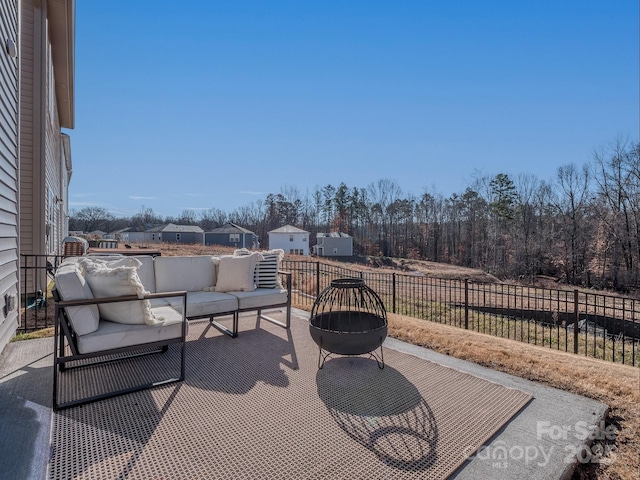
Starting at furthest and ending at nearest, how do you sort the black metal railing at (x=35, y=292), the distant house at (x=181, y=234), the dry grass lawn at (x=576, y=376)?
1. the distant house at (x=181, y=234)
2. the black metal railing at (x=35, y=292)
3. the dry grass lawn at (x=576, y=376)

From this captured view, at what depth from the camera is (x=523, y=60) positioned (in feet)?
28.6

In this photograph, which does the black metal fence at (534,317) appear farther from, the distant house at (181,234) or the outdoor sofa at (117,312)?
the distant house at (181,234)

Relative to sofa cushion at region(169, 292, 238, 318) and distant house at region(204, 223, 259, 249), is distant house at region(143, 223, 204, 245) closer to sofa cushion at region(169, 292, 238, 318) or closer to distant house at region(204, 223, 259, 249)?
distant house at region(204, 223, 259, 249)

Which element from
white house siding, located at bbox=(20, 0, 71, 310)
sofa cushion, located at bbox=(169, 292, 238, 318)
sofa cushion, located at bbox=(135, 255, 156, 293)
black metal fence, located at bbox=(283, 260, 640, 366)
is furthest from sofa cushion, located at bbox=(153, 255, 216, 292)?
white house siding, located at bbox=(20, 0, 71, 310)

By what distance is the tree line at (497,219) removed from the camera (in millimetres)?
21609

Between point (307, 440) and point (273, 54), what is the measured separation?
28.0ft

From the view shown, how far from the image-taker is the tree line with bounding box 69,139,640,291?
851 inches

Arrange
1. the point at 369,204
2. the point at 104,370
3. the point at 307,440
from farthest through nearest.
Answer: the point at 369,204 < the point at 104,370 < the point at 307,440

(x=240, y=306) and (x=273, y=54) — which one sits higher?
(x=273, y=54)

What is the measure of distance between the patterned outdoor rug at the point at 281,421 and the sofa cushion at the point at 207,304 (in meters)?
0.49

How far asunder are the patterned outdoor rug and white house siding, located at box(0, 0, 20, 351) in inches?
55.0

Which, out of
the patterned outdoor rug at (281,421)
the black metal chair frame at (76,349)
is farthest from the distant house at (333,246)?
the black metal chair frame at (76,349)

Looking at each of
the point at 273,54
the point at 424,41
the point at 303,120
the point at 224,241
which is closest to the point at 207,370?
the point at 273,54

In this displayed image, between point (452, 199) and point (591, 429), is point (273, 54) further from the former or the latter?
point (452, 199)
